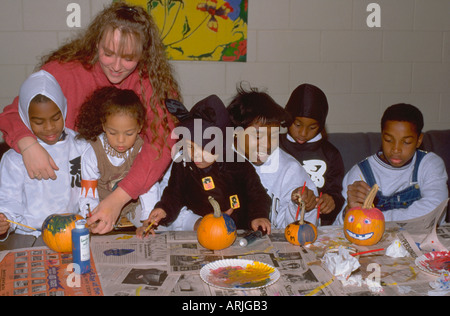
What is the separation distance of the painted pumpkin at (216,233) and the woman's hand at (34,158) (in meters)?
0.83

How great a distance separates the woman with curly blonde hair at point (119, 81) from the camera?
7.29 feet

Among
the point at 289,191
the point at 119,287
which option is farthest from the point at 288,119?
the point at 119,287

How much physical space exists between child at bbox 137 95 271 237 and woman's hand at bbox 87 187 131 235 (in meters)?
0.17

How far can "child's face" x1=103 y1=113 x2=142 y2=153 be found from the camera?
2.33m

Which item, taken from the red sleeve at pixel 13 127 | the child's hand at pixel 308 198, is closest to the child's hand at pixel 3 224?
the red sleeve at pixel 13 127

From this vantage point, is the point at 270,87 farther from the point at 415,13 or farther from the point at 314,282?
the point at 314,282

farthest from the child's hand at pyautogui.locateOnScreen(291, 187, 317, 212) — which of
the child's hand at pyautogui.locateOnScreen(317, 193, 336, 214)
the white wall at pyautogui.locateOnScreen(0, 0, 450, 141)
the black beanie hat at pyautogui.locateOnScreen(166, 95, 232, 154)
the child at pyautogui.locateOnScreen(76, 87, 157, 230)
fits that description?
the white wall at pyautogui.locateOnScreen(0, 0, 450, 141)

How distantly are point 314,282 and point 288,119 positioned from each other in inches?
48.5

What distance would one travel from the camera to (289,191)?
2510 millimetres

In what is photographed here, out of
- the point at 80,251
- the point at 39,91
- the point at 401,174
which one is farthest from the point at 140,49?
the point at 401,174

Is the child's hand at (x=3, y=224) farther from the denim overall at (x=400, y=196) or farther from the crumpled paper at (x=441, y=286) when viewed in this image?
the denim overall at (x=400, y=196)

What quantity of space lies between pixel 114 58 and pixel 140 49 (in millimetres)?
137

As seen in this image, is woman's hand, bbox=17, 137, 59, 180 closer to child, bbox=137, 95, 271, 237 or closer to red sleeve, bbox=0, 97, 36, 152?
red sleeve, bbox=0, 97, 36, 152

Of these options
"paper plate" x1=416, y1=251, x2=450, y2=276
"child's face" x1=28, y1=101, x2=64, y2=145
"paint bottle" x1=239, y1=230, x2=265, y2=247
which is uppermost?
"child's face" x1=28, y1=101, x2=64, y2=145
